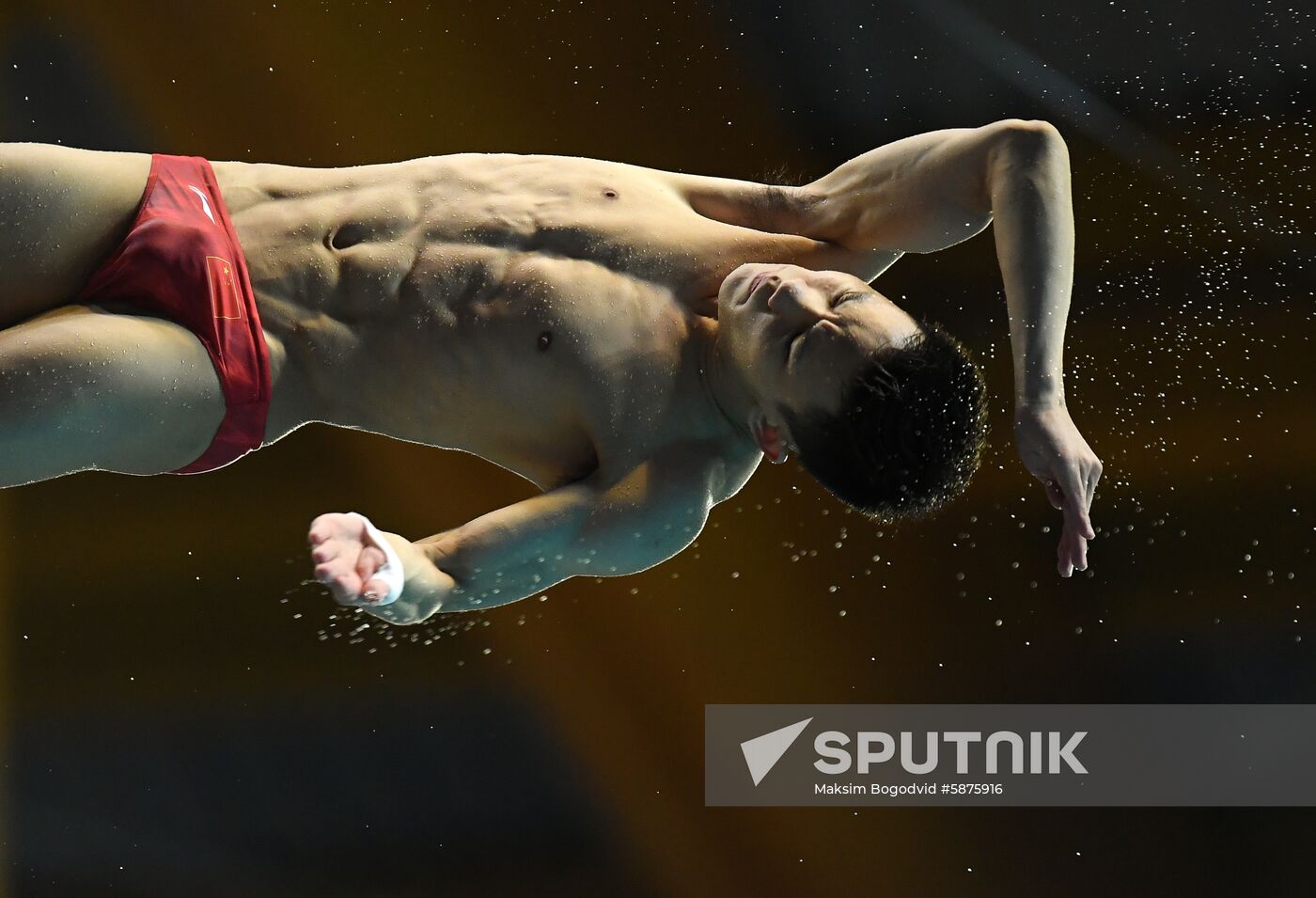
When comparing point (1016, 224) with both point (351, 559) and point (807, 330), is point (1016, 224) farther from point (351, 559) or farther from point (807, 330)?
point (351, 559)

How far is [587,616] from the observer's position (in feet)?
9.20

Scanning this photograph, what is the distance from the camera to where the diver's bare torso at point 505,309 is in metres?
1.59

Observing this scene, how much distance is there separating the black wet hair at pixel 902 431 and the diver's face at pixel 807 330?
0.02 m

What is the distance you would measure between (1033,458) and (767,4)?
1.40 meters

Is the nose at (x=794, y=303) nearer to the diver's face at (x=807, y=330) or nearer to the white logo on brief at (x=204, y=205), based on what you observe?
the diver's face at (x=807, y=330)

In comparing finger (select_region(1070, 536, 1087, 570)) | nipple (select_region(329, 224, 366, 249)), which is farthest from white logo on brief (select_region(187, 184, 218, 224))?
finger (select_region(1070, 536, 1087, 570))

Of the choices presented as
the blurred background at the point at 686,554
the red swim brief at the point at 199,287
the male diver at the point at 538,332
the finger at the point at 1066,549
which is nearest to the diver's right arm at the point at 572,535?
the male diver at the point at 538,332

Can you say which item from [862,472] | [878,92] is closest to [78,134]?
[878,92]

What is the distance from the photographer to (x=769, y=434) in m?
1.60

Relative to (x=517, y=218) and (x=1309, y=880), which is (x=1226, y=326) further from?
(x=517, y=218)

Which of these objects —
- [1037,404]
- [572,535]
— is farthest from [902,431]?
[572,535]

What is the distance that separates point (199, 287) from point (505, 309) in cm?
32

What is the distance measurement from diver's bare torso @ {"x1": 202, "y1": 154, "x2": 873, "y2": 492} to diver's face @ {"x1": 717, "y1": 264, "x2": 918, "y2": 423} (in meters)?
0.10

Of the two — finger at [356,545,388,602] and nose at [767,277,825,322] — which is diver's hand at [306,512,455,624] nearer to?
finger at [356,545,388,602]
